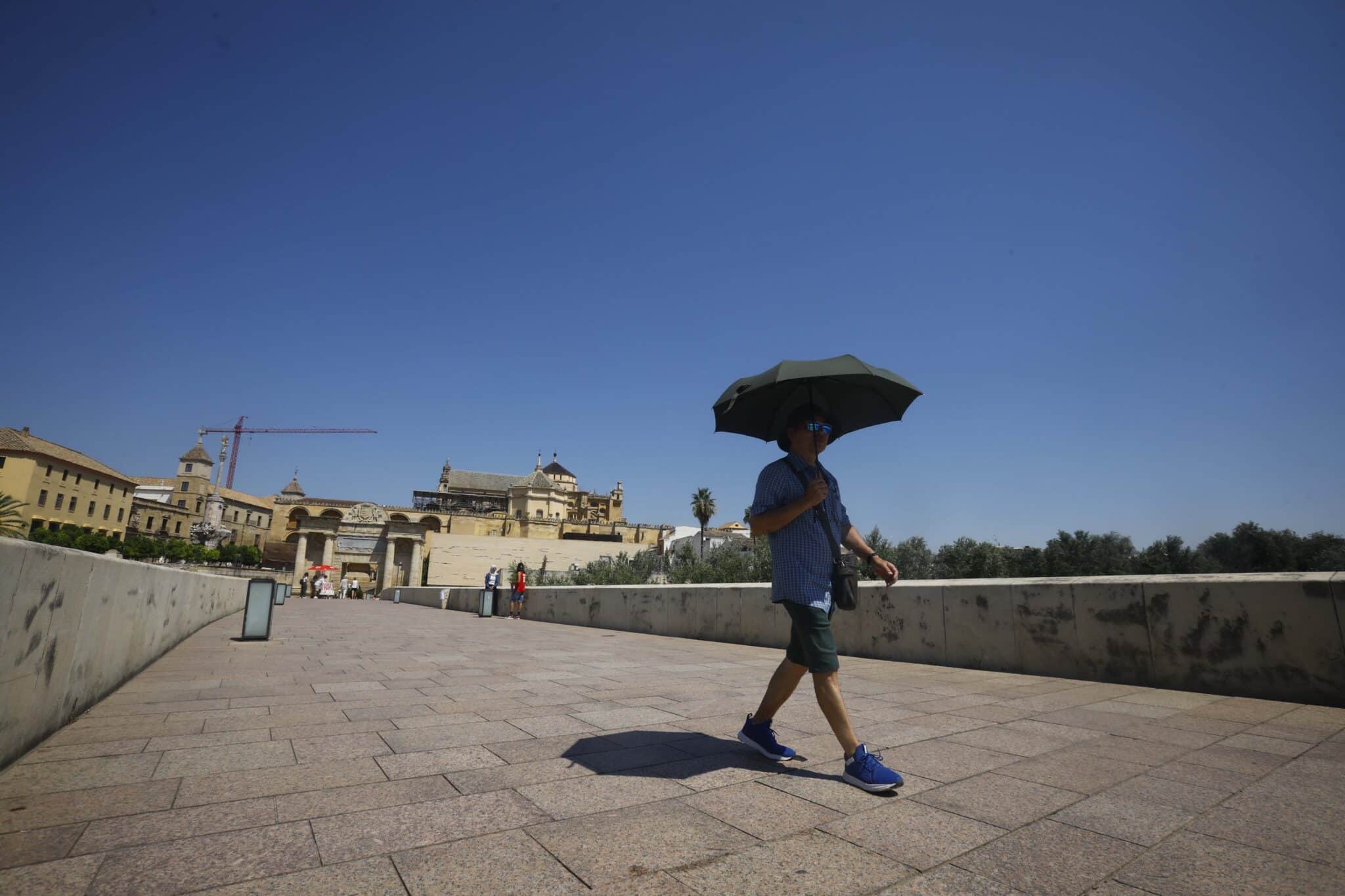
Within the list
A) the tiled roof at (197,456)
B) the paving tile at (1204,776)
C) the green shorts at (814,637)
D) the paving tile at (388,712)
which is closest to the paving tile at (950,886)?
the green shorts at (814,637)

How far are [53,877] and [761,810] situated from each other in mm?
2246

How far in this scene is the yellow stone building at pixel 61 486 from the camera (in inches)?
2265

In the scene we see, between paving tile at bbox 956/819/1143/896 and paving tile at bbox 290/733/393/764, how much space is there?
2815 millimetres

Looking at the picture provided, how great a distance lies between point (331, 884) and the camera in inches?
72.9

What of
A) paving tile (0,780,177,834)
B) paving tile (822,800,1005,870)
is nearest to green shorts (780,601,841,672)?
paving tile (822,800,1005,870)

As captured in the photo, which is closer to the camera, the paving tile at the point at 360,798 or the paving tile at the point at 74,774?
the paving tile at the point at 360,798

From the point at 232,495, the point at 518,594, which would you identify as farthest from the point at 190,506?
the point at 518,594

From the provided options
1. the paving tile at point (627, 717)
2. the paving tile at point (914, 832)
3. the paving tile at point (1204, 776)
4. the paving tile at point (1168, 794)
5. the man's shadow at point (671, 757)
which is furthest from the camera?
the paving tile at point (627, 717)

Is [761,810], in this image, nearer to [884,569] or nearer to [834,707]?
[834,707]

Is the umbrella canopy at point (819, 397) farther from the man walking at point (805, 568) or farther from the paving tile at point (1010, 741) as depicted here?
the paving tile at point (1010, 741)

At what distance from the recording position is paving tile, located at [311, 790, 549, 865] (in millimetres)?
2133

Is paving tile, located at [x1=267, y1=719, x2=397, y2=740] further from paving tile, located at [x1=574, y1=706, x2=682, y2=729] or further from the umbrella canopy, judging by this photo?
the umbrella canopy

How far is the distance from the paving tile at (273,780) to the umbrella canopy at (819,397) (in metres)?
2.55

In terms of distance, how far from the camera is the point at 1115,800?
2.65m
